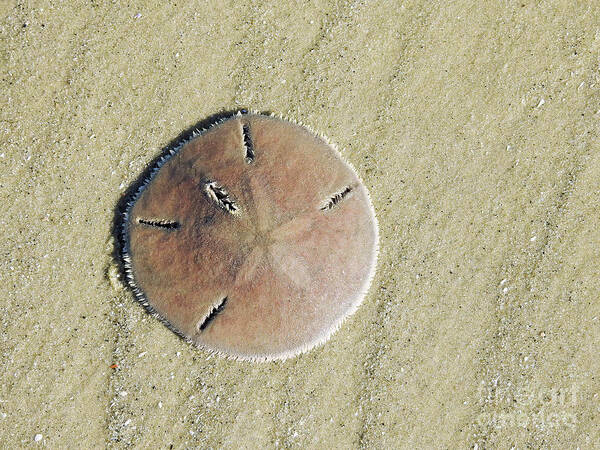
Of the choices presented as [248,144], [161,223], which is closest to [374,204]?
[248,144]

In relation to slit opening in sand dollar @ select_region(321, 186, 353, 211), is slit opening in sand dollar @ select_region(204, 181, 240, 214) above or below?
above

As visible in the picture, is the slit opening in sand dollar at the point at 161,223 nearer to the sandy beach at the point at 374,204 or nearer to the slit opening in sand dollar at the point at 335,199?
the sandy beach at the point at 374,204

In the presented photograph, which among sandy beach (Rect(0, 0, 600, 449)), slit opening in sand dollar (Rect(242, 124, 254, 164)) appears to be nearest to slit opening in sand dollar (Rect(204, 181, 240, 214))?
slit opening in sand dollar (Rect(242, 124, 254, 164))

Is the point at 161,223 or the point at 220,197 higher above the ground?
the point at 220,197

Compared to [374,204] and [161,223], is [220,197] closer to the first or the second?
[161,223]

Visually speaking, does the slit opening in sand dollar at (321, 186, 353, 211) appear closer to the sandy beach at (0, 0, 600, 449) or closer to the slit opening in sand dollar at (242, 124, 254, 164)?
the sandy beach at (0, 0, 600, 449)

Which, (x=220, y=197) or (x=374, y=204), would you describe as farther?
(x=374, y=204)

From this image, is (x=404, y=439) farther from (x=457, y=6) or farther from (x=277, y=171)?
(x=457, y=6)

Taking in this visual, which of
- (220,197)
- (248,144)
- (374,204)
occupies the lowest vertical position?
(374,204)

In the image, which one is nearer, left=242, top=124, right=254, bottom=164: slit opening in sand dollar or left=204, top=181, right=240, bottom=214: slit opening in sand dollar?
left=204, top=181, right=240, bottom=214: slit opening in sand dollar
